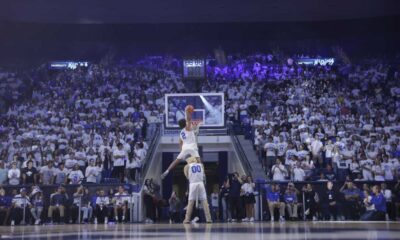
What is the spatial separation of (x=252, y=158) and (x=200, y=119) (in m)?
3.03

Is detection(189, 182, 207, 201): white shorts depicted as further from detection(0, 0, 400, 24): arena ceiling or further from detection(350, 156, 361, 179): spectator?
detection(0, 0, 400, 24): arena ceiling

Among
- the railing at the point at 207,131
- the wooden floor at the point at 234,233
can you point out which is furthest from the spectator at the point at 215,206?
the wooden floor at the point at 234,233

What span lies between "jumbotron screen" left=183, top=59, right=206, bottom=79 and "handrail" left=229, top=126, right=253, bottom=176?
10305 mm

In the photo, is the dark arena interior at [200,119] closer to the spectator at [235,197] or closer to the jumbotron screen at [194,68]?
the spectator at [235,197]

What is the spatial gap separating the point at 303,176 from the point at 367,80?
14.7 m

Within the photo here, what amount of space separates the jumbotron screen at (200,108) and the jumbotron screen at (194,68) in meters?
9.73

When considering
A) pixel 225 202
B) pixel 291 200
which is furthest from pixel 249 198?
pixel 291 200

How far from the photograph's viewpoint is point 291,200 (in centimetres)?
1662

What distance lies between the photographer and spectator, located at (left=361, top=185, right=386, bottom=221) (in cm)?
1513

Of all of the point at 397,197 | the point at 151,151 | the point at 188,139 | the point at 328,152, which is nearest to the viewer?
the point at 188,139

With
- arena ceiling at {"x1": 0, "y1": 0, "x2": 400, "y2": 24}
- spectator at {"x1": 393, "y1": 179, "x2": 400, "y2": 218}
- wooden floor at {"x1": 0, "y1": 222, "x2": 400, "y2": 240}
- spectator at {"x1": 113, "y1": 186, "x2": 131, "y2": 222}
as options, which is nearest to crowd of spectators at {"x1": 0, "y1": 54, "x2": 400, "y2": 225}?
spectator at {"x1": 113, "y1": 186, "x2": 131, "y2": 222}

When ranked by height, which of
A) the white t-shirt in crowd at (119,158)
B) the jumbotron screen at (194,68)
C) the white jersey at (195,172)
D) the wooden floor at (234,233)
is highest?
the jumbotron screen at (194,68)

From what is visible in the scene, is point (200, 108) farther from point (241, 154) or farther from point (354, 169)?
point (354, 169)

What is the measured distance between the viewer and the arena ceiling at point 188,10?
32.5 metres
